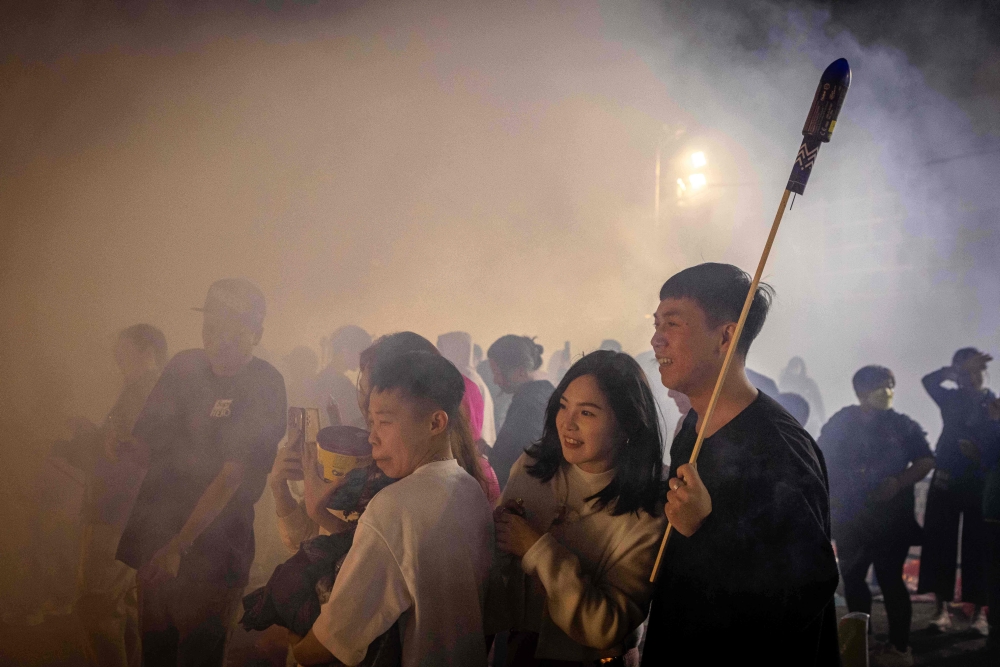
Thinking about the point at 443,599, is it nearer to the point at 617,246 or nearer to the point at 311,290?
the point at 311,290

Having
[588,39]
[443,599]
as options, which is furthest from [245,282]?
[588,39]

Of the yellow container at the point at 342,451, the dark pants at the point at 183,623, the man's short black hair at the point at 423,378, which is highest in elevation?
the man's short black hair at the point at 423,378

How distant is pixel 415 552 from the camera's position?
1.69 meters

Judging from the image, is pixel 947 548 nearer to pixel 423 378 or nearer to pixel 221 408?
pixel 423 378

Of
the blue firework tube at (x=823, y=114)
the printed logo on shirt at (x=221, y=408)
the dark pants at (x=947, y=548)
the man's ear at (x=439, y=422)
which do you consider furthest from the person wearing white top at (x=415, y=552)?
the dark pants at (x=947, y=548)

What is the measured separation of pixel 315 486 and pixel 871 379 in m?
2.64

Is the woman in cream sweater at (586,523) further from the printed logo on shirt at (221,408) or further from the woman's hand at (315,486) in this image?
the printed logo on shirt at (221,408)

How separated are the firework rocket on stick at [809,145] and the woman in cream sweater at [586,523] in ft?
0.37

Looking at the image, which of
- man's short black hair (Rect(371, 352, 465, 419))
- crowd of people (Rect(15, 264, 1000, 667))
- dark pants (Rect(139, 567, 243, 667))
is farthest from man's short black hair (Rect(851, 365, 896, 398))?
dark pants (Rect(139, 567, 243, 667))

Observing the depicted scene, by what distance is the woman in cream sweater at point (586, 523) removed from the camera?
65.4 inches

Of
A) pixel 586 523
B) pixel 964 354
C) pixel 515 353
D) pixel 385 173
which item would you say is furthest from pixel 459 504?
pixel 964 354

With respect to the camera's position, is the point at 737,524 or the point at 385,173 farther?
the point at 385,173

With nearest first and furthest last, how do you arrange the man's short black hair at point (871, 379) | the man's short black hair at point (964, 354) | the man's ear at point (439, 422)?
the man's ear at point (439, 422) < the man's short black hair at point (871, 379) < the man's short black hair at point (964, 354)

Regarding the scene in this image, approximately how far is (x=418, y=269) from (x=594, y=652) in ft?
4.38
